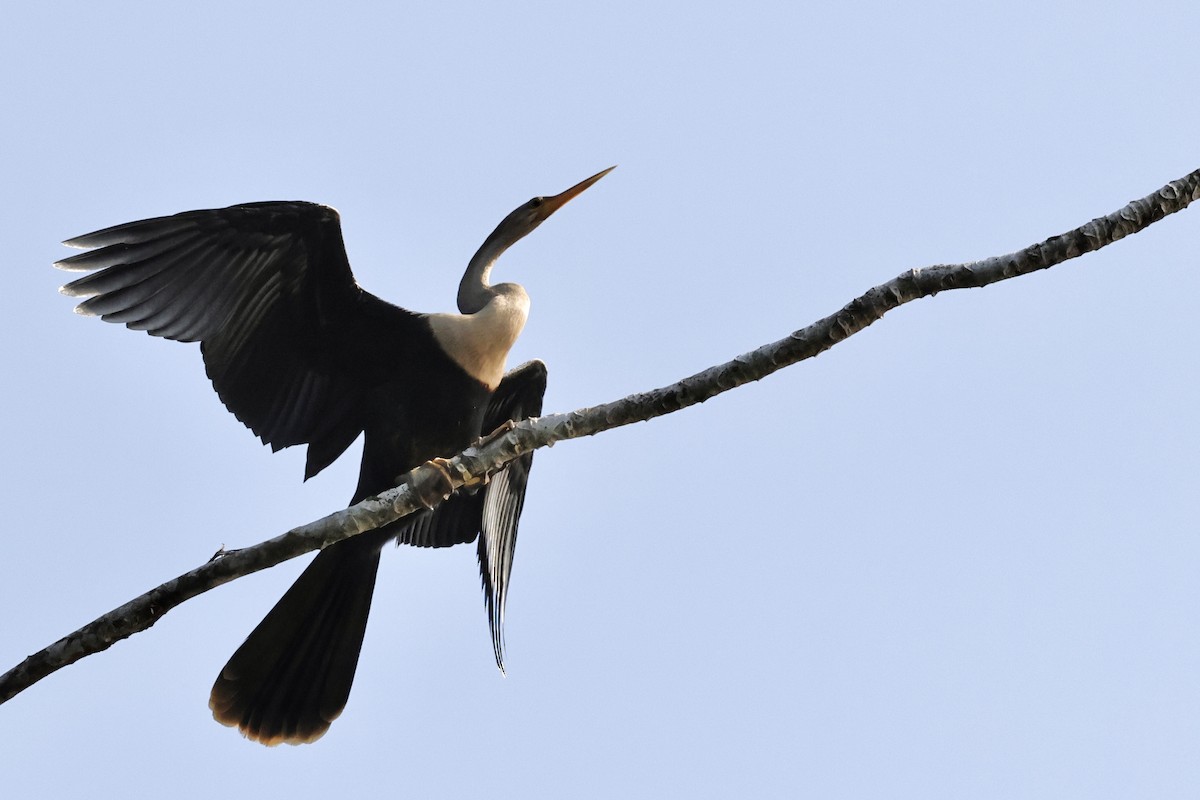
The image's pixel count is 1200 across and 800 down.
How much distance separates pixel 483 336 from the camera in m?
4.68

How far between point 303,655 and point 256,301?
122 cm

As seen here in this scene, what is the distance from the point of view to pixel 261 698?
15.9ft

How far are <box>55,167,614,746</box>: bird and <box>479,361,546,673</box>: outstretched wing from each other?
46cm

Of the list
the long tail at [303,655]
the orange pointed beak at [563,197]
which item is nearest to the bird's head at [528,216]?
the orange pointed beak at [563,197]

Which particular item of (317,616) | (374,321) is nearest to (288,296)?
(374,321)

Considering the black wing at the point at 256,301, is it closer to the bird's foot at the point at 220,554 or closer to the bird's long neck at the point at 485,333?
the bird's long neck at the point at 485,333

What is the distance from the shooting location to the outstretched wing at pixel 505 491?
5395 mm

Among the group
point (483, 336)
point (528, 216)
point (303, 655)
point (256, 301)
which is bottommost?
point (303, 655)

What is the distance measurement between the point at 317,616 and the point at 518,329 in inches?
46.9

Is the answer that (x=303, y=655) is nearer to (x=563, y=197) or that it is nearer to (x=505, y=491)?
(x=505, y=491)

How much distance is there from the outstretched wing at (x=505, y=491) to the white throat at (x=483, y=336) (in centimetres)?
64

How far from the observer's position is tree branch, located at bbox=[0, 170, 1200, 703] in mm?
3148

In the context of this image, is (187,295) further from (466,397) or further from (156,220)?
(466,397)

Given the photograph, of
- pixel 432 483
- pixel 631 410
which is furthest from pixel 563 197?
pixel 631 410
